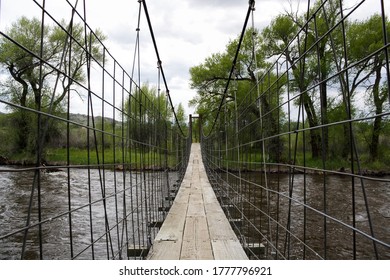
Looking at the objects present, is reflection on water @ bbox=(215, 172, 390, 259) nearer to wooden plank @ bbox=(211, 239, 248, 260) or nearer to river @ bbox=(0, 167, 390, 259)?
river @ bbox=(0, 167, 390, 259)

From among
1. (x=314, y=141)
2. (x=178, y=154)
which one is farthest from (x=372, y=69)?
(x=178, y=154)

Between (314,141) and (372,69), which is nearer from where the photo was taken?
(372,69)

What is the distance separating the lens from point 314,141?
428 centimetres

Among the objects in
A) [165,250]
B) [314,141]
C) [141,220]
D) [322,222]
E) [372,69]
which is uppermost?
[372,69]

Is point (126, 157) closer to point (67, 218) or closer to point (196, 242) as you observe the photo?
point (196, 242)

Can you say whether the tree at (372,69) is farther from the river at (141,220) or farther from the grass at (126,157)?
the grass at (126,157)

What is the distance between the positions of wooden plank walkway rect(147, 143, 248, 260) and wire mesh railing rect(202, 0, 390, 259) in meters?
0.10

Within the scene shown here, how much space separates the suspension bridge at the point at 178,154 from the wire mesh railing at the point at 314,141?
0.02 meters

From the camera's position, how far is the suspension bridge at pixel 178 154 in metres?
0.93

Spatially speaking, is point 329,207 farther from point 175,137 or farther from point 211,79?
point 211,79

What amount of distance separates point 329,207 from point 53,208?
434 centimetres

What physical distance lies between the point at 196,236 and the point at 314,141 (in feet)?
9.02

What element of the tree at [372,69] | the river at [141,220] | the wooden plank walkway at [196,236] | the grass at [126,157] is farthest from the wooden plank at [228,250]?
the tree at [372,69]

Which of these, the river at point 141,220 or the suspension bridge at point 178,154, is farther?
the river at point 141,220
